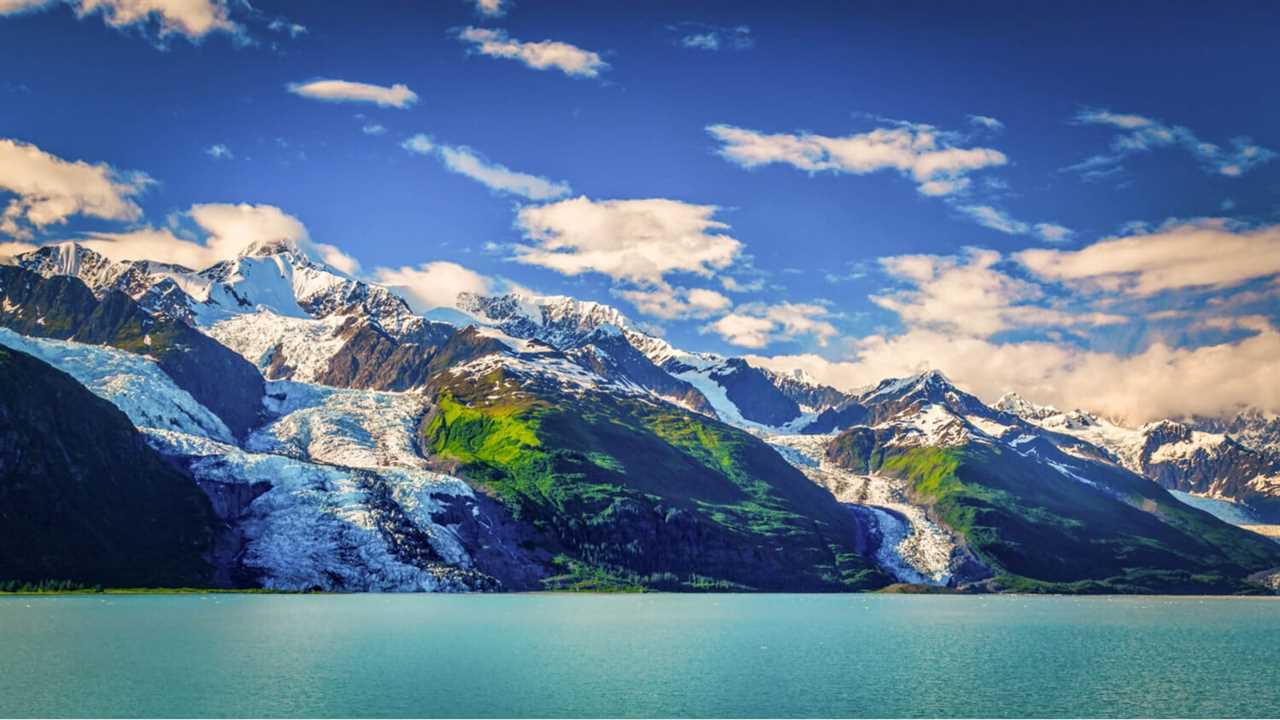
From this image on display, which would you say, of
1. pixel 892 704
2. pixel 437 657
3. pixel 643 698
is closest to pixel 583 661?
pixel 437 657

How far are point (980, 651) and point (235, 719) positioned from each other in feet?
372

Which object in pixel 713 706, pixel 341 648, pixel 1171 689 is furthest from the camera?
pixel 341 648

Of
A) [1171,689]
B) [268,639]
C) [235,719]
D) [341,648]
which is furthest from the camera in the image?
[268,639]

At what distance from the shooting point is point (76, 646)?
151 metres

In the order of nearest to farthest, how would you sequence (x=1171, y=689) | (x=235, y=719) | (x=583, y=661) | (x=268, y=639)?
(x=235, y=719), (x=1171, y=689), (x=583, y=661), (x=268, y=639)

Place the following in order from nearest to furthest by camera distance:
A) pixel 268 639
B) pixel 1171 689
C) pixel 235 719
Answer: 1. pixel 235 719
2. pixel 1171 689
3. pixel 268 639

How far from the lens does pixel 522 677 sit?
414ft

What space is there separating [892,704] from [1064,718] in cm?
1581

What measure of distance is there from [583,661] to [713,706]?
39.8 m

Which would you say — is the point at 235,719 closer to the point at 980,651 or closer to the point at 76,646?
the point at 76,646

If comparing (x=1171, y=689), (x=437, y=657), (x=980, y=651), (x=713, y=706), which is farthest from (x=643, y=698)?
(x=980, y=651)

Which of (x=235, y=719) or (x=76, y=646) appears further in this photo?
(x=76, y=646)

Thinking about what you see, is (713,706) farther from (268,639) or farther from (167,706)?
(268,639)

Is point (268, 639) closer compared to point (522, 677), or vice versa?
point (522, 677)
